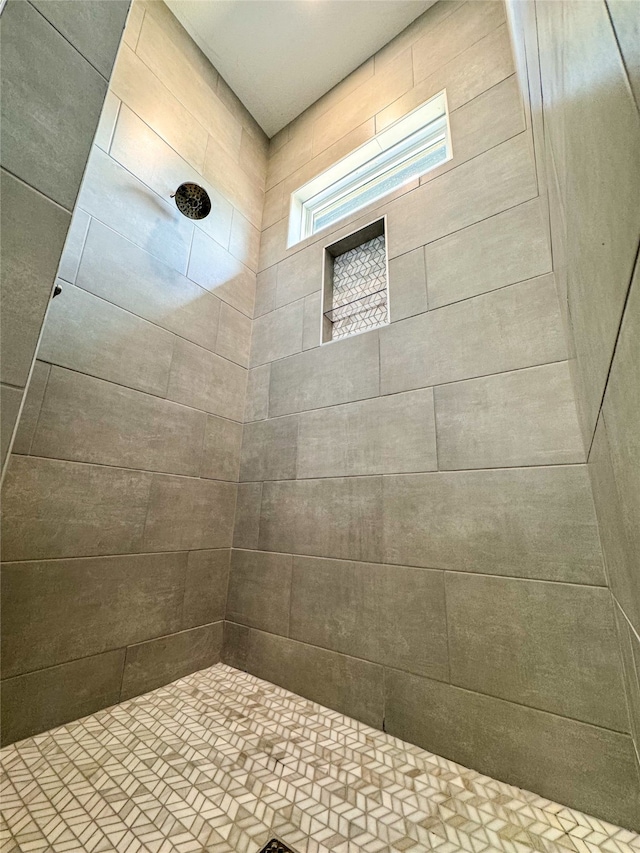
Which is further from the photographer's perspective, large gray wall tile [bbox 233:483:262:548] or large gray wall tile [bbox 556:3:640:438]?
large gray wall tile [bbox 233:483:262:548]

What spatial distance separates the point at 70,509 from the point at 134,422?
0.40 metres

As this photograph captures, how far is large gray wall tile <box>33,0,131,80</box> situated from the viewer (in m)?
0.66

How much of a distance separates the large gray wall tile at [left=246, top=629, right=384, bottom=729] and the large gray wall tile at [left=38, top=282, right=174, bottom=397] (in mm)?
1236

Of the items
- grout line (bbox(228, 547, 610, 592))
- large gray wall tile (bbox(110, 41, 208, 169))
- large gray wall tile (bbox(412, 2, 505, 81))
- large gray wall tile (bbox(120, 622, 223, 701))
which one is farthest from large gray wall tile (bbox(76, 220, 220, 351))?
large gray wall tile (bbox(412, 2, 505, 81))

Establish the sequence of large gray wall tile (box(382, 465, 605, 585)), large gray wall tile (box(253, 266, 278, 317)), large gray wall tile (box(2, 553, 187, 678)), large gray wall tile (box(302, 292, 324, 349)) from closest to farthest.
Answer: large gray wall tile (box(382, 465, 605, 585)) < large gray wall tile (box(2, 553, 187, 678)) < large gray wall tile (box(302, 292, 324, 349)) < large gray wall tile (box(253, 266, 278, 317))

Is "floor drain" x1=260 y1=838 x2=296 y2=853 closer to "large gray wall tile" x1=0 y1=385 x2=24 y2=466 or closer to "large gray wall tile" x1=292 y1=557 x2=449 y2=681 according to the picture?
"large gray wall tile" x1=292 y1=557 x2=449 y2=681

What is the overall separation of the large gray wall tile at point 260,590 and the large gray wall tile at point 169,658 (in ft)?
0.44

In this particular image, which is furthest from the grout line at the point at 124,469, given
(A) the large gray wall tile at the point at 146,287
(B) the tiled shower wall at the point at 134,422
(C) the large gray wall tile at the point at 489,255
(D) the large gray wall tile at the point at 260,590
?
(C) the large gray wall tile at the point at 489,255

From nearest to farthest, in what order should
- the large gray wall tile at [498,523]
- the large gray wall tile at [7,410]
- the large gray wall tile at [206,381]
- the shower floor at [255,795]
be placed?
1. the large gray wall tile at [7,410]
2. the shower floor at [255,795]
3. the large gray wall tile at [498,523]
4. the large gray wall tile at [206,381]

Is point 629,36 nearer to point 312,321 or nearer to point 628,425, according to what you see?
point 628,425

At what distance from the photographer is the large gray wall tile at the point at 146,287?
1.44 metres

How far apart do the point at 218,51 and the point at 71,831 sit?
351cm

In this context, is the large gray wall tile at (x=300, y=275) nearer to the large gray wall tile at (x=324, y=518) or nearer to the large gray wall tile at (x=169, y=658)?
the large gray wall tile at (x=324, y=518)

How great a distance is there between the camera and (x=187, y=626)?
5.03ft
